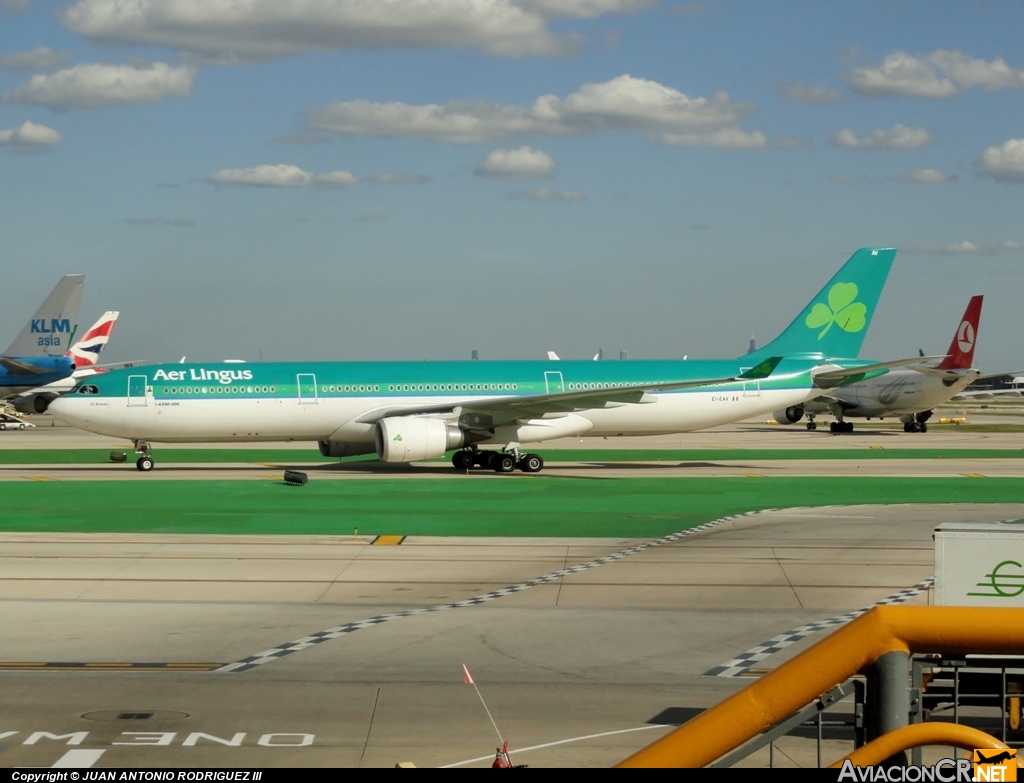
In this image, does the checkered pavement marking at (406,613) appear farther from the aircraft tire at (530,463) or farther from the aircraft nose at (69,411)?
the aircraft nose at (69,411)

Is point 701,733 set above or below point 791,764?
above

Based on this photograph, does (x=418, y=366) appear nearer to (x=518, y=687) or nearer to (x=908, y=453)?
(x=908, y=453)

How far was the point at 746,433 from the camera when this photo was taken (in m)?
71.4

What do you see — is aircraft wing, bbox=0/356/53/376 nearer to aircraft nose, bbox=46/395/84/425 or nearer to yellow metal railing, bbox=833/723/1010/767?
aircraft nose, bbox=46/395/84/425

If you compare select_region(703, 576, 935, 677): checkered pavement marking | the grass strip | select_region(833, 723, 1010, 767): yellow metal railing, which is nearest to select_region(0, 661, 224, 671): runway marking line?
select_region(703, 576, 935, 677): checkered pavement marking

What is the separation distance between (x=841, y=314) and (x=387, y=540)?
84.2 feet

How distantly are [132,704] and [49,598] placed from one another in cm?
677

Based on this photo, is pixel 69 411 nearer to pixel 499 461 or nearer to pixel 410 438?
pixel 410 438

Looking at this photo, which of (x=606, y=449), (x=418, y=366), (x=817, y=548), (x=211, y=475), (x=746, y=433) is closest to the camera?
(x=817, y=548)

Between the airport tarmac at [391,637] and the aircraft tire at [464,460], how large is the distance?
650 inches

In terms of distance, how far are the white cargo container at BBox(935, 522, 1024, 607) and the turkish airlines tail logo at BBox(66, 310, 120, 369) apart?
84251 mm

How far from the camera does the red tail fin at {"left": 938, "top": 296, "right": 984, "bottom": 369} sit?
2594 inches

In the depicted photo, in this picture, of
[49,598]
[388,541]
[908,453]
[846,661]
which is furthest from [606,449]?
[846,661]

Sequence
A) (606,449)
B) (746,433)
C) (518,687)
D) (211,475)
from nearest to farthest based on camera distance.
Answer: (518,687) → (211,475) → (606,449) → (746,433)
